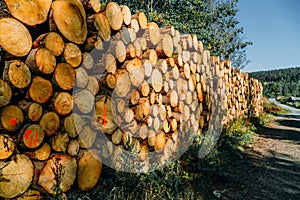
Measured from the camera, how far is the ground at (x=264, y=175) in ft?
12.1

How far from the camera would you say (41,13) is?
7.86ft

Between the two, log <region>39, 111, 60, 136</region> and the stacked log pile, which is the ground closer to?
the stacked log pile

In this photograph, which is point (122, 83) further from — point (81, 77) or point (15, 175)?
point (15, 175)

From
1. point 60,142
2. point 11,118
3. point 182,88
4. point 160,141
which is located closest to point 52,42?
point 11,118

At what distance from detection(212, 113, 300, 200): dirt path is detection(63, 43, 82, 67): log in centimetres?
254

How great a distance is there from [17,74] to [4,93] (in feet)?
0.61

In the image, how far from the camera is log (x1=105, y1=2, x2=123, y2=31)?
3090 mm

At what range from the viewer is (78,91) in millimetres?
2736

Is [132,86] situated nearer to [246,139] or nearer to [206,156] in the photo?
[206,156]

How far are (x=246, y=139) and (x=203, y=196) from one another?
380 cm

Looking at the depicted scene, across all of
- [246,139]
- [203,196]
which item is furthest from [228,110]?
[203,196]

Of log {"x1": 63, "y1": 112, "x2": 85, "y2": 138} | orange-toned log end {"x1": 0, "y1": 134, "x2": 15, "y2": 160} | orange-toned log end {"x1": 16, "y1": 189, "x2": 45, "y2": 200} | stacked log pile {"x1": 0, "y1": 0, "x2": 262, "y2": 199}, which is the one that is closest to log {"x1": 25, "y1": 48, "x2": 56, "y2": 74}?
stacked log pile {"x1": 0, "y1": 0, "x2": 262, "y2": 199}

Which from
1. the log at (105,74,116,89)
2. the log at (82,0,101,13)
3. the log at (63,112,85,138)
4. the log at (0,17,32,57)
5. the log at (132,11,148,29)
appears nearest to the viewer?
the log at (0,17,32,57)

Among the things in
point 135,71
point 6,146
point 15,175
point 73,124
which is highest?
point 135,71
